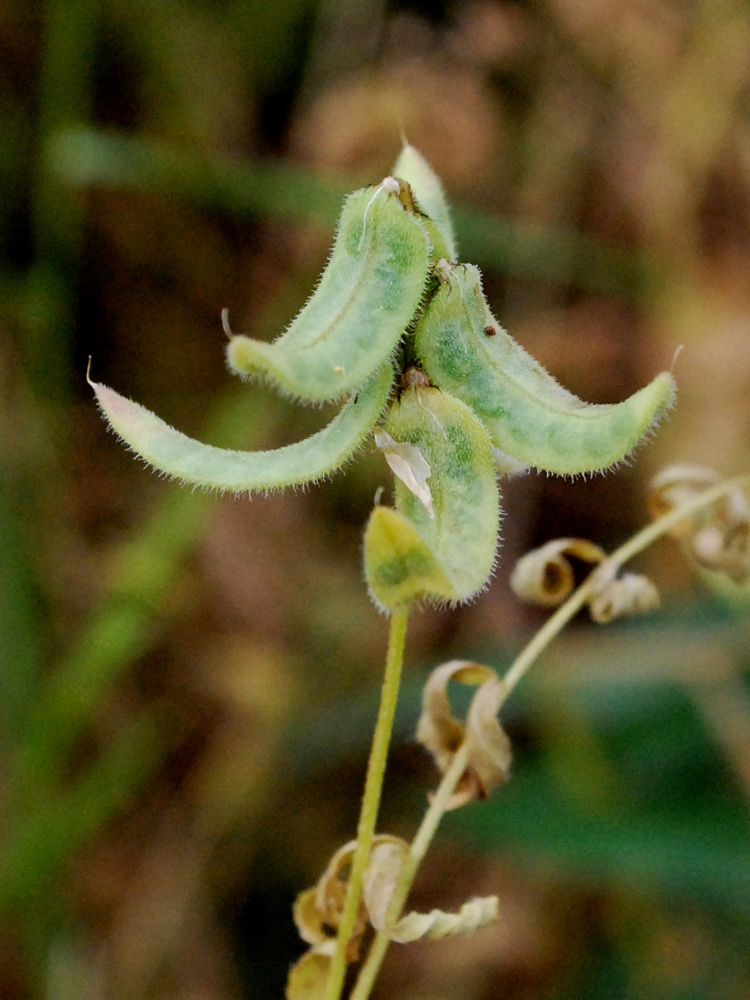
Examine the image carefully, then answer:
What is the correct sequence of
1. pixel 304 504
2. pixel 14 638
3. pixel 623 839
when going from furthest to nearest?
pixel 304 504
pixel 14 638
pixel 623 839

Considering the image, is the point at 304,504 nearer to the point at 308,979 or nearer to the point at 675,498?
the point at 675,498

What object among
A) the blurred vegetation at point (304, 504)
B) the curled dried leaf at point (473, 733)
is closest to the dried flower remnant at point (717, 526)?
the curled dried leaf at point (473, 733)

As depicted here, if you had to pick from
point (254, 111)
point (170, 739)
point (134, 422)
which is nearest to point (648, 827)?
point (170, 739)

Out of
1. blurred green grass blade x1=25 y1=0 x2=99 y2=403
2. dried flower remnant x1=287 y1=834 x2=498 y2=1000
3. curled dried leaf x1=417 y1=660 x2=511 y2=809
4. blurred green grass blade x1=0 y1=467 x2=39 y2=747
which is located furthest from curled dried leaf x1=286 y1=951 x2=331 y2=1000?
blurred green grass blade x1=25 y1=0 x2=99 y2=403

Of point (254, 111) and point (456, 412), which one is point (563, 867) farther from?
point (254, 111)

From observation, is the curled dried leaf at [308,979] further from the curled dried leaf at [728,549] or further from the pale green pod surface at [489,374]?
the curled dried leaf at [728,549]

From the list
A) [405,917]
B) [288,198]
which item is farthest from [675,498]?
[288,198]
